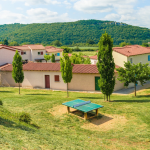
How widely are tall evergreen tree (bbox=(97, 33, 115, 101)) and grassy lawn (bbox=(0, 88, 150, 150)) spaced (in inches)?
83.6

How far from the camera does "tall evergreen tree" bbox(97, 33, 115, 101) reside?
1733cm

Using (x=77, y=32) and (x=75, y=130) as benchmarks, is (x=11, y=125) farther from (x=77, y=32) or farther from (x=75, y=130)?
(x=77, y=32)

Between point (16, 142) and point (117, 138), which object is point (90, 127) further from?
point (16, 142)

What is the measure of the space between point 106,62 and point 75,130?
8205mm

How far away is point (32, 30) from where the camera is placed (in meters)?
143

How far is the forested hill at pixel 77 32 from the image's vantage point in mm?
128500

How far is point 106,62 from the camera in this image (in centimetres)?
1748

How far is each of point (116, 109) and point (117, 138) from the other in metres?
5.21

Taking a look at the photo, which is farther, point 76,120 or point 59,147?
point 76,120

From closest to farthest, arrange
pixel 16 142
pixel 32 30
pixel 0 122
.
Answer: pixel 16 142
pixel 0 122
pixel 32 30

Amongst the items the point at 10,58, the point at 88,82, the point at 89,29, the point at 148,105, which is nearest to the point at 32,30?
the point at 89,29

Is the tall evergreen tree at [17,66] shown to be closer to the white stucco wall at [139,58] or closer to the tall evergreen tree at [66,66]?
the tall evergreen tree at [66,66]

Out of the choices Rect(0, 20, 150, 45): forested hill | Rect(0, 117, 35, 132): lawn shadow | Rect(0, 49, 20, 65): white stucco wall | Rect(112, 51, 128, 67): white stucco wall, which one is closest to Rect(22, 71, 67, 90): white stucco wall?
Rect(0, 49, 20, 65): white stucco wall

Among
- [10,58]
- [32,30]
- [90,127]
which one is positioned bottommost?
[90,127]
